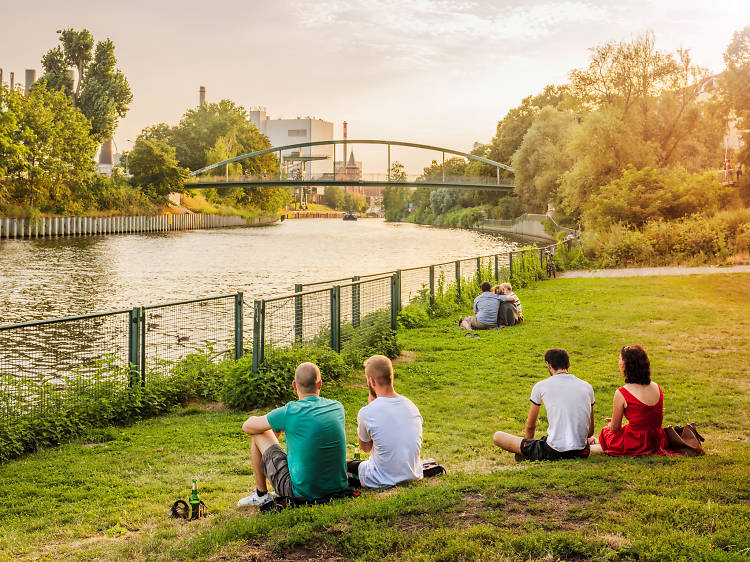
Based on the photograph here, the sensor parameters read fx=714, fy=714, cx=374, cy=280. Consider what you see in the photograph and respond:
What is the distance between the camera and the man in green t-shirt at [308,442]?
4984 mm

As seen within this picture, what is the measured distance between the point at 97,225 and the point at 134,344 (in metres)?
61.6

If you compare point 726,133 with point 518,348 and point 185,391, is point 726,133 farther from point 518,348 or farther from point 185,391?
point 185,391

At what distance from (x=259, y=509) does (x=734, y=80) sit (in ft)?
140

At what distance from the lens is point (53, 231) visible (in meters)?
60.2

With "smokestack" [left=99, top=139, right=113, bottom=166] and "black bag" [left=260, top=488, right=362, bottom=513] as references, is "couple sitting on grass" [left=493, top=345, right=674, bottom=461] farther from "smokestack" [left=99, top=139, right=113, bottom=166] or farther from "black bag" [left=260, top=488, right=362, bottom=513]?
"smokestack" [left=99, top=139, right=113, bottom=166]

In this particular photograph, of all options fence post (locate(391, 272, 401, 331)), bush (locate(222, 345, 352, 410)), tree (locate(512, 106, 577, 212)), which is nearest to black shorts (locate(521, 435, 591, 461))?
bush (locate(222, 345, 352, 410))

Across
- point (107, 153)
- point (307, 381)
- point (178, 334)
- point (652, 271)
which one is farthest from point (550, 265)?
point (107, 153)

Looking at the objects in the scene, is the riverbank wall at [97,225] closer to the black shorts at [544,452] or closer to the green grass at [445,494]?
the green grass at [445,494]

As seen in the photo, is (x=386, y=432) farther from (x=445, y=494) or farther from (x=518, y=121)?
(x=518, y=121)

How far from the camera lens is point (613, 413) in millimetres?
6074

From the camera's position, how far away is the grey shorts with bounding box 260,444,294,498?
5.12m

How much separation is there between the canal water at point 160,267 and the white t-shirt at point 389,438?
17.3 metres

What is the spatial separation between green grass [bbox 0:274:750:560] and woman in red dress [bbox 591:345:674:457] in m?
0.23

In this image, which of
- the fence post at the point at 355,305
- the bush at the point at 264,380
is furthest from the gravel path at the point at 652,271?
the bush at the point at 264,380
